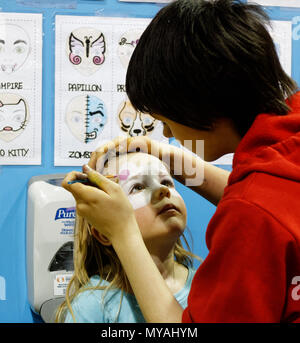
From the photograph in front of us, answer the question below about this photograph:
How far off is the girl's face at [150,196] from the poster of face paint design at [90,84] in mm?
275

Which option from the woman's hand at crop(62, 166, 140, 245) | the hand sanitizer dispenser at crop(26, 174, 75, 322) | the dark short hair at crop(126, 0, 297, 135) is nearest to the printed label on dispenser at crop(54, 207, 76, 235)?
the hand sanitizer dispenser at crop(26, 174, 75, 322)

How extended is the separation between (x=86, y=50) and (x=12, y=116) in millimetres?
305

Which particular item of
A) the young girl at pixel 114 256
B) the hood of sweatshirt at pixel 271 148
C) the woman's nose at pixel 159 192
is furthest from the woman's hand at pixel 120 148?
the hood of sweatshirt at pixel 271 148

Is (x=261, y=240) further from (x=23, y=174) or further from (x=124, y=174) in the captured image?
(x=23, y=174)

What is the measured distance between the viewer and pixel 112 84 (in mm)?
1474

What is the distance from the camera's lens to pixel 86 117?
4.79 ft

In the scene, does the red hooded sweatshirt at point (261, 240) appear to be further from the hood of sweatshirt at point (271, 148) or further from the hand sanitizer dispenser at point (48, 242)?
the hand sanitizer dispenser at point (48, 242)

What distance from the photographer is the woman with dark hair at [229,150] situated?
664 mm

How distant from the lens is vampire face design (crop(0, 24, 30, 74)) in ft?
4.63

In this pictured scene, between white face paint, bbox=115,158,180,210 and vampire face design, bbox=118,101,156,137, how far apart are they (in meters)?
0.30

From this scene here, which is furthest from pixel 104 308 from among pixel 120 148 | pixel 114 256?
pixel 120 148
